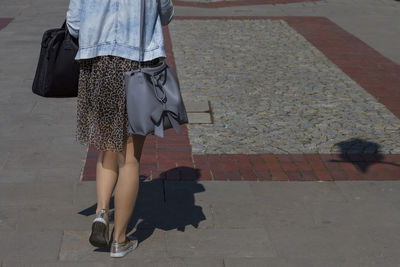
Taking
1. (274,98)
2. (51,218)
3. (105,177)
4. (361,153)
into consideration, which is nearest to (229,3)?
(274,98)

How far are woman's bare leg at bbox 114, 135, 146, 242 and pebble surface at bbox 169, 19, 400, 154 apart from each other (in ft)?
6.77

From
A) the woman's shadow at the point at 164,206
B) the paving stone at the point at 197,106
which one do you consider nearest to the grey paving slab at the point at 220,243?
the woman's shadow at the point at 164,206

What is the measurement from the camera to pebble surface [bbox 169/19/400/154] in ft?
20.6

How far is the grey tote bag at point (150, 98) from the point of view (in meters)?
3.56

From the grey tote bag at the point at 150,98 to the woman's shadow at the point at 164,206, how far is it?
35.3 inches

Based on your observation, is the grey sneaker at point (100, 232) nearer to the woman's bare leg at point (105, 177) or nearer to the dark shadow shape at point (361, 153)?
the woman's bare leg at point (105, 177)

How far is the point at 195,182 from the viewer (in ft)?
17.0

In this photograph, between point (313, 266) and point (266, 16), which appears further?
point (266, 16)

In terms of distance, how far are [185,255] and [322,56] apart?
6807mm

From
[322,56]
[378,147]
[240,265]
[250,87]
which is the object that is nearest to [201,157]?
[378,147]

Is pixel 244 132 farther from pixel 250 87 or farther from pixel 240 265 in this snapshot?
pixel 240 265

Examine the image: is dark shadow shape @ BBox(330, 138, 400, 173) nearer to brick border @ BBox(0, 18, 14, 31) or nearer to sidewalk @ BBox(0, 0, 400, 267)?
sidewalk @ BBox(0, 0, 400, 267)

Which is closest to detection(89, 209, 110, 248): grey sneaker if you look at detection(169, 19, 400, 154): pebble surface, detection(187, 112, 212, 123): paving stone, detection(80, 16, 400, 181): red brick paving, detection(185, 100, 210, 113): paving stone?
detection(80, 16, 400, 181): red brick paving

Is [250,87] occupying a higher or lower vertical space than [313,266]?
lower
